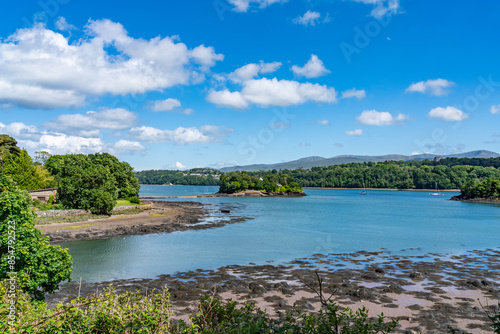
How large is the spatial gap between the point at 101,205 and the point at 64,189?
6.51 metres

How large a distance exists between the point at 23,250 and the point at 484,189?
→ 459ft

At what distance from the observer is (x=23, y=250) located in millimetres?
12008

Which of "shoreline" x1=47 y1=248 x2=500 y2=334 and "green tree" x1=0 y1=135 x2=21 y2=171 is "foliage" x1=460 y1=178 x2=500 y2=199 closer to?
"shoreline" x1=47 y1=248 x2=500 y2=334

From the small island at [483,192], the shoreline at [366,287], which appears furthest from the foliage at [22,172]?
the small island at [483,192]

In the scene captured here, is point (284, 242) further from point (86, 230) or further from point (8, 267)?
point (8, 267)

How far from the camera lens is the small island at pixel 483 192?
11588 centimetres

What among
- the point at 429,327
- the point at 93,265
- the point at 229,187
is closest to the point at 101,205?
the point at 93,265

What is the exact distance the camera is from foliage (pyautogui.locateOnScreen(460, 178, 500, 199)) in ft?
382

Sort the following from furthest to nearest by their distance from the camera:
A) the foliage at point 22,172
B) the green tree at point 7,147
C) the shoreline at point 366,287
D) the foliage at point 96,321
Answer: the foliage at point 22,172
the green tree at point 7,147
the shoreline at point 366,287
the foliage at point 96,321

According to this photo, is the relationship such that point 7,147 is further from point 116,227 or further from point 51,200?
point 116,227

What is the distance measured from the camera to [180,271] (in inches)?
1032

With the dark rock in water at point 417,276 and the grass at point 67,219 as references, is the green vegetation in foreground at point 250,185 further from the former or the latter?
Answer: the dark rock in water at point 417,276

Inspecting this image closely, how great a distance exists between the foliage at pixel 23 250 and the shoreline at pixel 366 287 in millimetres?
4588

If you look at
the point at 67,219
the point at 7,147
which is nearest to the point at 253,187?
the point at 7,147
